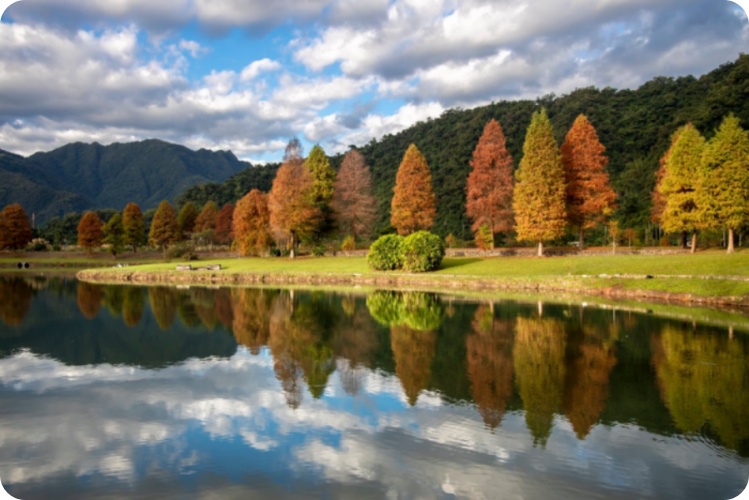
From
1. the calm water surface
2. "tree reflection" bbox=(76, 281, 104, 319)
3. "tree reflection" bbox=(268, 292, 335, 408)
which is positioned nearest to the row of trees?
the calm water surface

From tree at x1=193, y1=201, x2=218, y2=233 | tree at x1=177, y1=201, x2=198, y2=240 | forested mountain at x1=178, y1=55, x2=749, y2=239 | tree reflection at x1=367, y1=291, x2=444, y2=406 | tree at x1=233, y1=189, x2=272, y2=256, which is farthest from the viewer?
tree at x1=177, y1=201, x2=198, y2=240

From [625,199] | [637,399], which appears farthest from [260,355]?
[625,199]

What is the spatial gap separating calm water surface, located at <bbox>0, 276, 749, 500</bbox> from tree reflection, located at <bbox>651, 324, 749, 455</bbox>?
6cm

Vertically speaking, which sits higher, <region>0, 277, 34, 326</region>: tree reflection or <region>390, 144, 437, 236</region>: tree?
<region>390, 144, 437, 236</region>: tree

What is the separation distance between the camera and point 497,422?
33.5ft

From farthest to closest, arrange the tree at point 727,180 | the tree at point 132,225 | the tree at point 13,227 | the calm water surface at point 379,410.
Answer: the tree at point 132,225
the tree at point 13,227
the tree at point 727,180
the calm water surface at point 379,410

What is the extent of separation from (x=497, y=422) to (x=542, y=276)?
Result: 2696 centimetres

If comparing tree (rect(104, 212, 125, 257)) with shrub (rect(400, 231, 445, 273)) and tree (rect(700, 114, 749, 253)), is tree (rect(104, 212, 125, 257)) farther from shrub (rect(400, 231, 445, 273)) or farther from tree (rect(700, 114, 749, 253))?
tree (rect(700, 114, 749, 253))

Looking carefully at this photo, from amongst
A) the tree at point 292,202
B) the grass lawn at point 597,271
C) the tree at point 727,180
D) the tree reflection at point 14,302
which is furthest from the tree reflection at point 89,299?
the tree at point 727,180

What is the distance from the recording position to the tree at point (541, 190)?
4297cm

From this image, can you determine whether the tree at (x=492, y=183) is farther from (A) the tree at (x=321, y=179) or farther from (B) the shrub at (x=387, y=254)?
(A) the tree at (x=321, y=179)

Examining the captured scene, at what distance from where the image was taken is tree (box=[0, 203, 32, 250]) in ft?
252

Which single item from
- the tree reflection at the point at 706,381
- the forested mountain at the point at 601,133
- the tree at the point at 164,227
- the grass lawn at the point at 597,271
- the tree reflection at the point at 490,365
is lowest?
the tree reflection at the point at 490,365

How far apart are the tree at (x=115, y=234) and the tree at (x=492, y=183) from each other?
172ft
